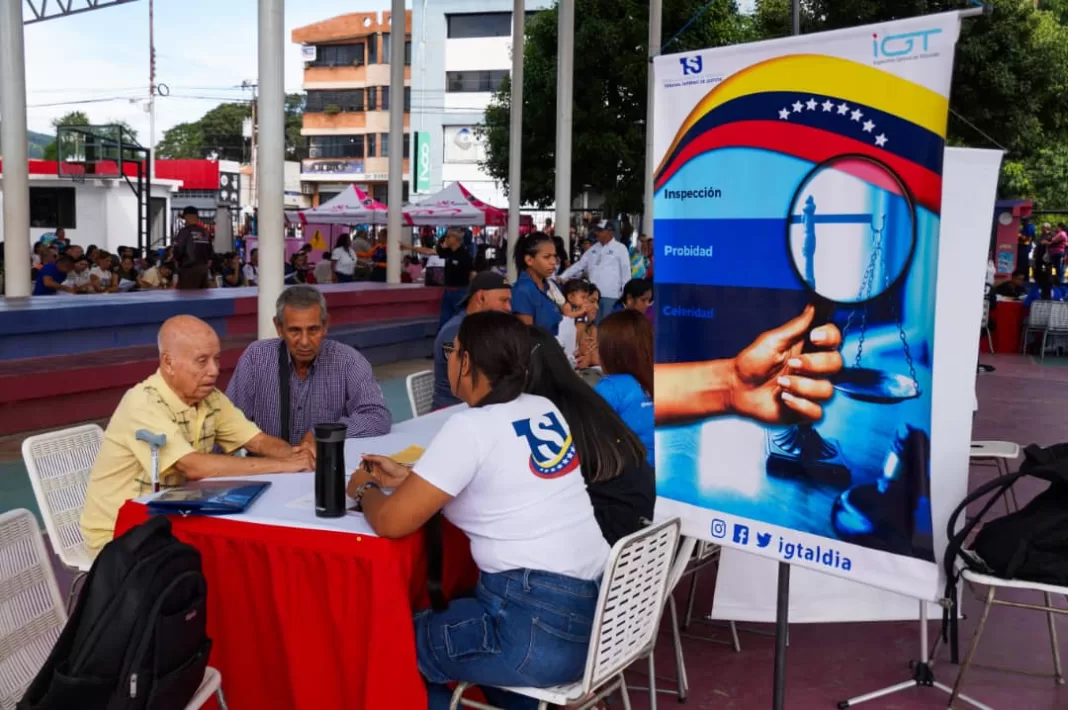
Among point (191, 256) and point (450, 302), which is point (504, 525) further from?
point (191, 256)

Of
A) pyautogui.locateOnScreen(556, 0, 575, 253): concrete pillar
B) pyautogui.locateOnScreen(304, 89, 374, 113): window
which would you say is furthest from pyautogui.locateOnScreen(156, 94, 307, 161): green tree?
pyautogui.locateOnScreen(556, 0, 575, 253): concrete pillar

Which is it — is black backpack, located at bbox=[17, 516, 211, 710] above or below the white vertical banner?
below

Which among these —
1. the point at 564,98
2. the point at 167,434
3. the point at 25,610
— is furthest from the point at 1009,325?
the point at 25,610

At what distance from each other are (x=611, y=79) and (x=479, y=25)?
72.0 ft

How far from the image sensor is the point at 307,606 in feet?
8.93

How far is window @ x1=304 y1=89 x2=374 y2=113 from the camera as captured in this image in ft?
176

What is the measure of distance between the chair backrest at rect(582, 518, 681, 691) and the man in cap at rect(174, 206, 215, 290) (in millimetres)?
9953

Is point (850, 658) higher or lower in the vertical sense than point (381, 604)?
lower

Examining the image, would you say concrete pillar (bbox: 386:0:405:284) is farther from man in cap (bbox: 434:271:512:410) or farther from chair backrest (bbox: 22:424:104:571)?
chair backrest (bbox: 22:424:104:571)

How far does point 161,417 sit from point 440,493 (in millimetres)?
1071

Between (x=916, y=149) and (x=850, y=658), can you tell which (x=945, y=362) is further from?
(x=916, y=149)

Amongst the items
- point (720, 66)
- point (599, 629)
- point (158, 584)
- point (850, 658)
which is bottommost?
point (850, 658)

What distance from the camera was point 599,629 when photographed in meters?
Answer: 2.55

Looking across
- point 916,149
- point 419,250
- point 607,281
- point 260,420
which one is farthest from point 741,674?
point 419,250
